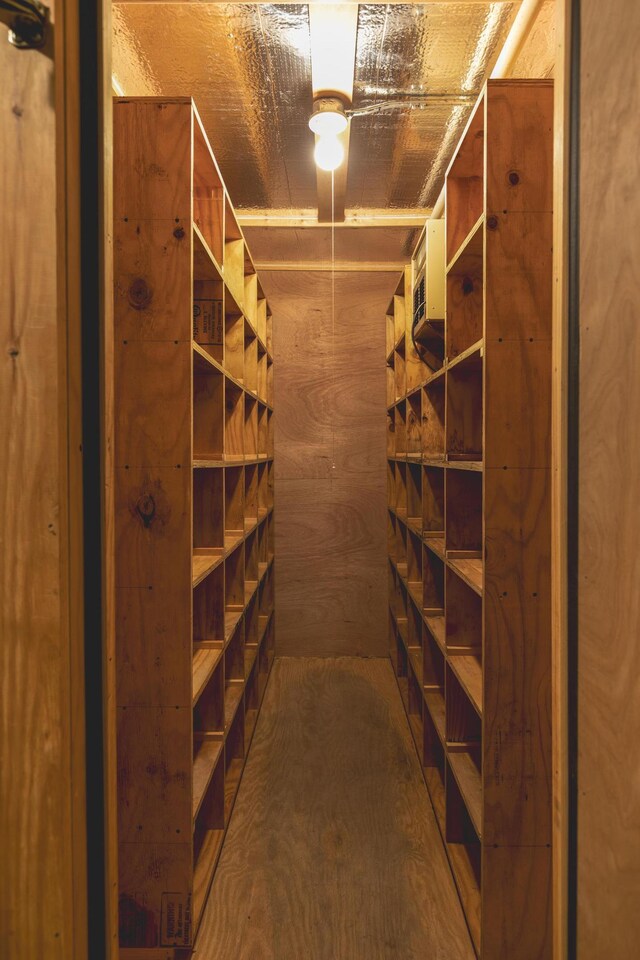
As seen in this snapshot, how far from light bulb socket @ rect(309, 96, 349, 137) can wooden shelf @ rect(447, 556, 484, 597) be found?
1.78 metres

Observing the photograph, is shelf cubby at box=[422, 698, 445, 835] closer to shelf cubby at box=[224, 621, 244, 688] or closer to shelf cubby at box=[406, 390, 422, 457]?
shelf cubby at box=[224, 621, 244, 688]

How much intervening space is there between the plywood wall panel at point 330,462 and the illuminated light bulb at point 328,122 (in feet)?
6.12

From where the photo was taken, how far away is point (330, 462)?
4.20 metres

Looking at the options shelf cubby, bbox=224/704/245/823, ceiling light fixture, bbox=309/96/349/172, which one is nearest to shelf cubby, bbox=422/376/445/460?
ceiling light fixture, bbox=309/96/349/172

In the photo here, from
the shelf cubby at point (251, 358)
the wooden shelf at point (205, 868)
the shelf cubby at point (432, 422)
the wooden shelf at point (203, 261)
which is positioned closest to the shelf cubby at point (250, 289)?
the shelf cubby at point (251, 358)

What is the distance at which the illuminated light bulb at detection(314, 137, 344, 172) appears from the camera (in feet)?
7.72

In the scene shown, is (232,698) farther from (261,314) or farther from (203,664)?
(261,314)

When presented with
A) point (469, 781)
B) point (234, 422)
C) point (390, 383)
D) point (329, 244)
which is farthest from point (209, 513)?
point (329, 244)

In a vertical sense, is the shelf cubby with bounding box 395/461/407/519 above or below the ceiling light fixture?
below

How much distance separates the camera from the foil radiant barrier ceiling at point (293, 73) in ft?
6.25

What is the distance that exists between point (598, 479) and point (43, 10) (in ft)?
3.26

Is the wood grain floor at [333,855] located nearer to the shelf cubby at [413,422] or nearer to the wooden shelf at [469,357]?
the shelf cubby at [413,422]

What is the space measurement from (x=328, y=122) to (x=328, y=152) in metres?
0.15

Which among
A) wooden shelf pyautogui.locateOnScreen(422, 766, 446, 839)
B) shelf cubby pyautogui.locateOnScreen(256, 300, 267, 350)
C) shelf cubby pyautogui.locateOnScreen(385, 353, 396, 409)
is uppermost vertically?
shelf cubby pyautogui.locateOnScreen(256, 300, 267, 350)
